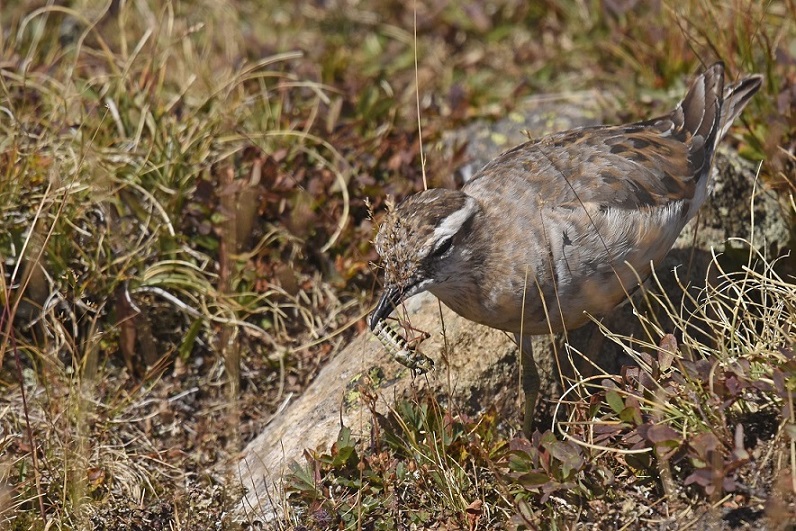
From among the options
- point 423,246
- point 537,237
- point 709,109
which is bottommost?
point 537,237

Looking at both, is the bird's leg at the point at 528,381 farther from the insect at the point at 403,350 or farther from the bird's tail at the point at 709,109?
the bird's tail at the point at 709,109

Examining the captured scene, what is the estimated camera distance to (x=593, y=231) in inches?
223

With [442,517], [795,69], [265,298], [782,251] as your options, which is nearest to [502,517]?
[442,517]

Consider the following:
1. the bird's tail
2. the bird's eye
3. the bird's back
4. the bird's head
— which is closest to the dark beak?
the bird's head

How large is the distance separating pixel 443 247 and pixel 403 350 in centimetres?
63

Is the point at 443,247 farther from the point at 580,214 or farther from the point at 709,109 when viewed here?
the point at 709,109

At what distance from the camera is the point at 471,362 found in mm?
6219

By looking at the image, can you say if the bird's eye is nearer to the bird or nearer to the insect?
the bird

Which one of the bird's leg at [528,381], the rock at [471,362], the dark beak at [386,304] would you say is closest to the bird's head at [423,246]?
the dark beak at [386,304]

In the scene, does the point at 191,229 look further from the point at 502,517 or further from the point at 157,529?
the point at 502,517

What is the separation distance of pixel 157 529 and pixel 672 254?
395 cm

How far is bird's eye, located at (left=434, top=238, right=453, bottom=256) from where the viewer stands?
5391 mm


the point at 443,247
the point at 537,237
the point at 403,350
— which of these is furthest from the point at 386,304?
the point at 537,237

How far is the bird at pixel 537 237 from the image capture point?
5398mm
